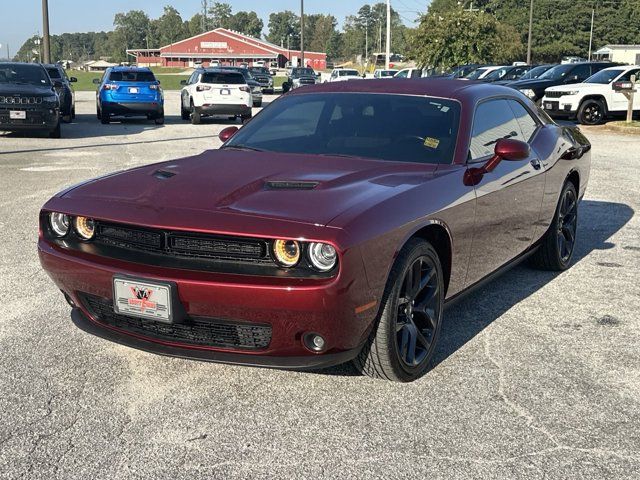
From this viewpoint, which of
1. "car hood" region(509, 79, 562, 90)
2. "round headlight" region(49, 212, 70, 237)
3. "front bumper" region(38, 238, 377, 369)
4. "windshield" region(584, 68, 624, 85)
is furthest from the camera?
"car hood" region(509, 79, 562, 90)

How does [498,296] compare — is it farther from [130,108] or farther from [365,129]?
[130,108]

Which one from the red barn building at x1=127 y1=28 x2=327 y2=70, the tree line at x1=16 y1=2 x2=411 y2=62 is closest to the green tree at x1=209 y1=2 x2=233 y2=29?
the tree line at x1=16 y1=2 x2=411 y2=62

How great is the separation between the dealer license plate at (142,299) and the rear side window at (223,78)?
18156mm

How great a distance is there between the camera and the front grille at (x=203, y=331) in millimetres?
3451

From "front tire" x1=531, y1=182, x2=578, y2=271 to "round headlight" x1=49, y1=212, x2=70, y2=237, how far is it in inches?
137

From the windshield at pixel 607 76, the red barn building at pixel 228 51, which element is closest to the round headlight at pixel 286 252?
the windshield at pixel 607 76

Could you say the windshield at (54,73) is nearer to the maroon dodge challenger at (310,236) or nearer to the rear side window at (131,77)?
the rear side window at (131,77)

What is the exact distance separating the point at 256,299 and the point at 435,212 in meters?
1.12

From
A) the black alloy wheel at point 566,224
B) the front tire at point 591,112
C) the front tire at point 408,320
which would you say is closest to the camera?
the front tire at point 408,320

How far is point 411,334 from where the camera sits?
151 inches

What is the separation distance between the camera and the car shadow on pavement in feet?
14.5

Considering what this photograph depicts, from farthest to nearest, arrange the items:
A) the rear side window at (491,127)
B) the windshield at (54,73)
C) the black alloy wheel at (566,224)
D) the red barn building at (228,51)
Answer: the red barn building at (228,51), the windshield at (54,73), the black alloy wheel at (566,224), the rear side window at (491,127)

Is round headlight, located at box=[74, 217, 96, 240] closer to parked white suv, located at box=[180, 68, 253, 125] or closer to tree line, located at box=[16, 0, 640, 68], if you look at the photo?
parked white suv, located at box=[180, 68, 253, 125]

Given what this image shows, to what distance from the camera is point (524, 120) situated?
224 inches
